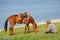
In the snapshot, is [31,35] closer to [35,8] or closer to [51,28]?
[51,28]

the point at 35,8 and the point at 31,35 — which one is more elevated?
the point at 35,8

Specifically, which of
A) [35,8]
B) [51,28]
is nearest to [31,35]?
[51,28]

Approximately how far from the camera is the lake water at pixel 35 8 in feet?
9.72

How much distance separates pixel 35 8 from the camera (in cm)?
300

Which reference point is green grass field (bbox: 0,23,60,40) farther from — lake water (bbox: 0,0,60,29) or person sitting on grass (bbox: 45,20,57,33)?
lake water (bbox: 0,0,60,29)

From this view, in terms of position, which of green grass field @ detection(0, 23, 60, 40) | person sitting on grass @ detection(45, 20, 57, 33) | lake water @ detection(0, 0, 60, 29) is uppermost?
lake water @ detection(0, 0, 60, 29)

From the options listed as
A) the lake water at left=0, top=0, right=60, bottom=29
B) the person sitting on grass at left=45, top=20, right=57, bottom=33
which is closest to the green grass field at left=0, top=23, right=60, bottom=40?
the person sitting on grass at left=45, top=20, right=57, bottom=33

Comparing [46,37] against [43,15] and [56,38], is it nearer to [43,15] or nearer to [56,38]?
[56,38]

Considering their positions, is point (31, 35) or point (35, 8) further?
point (35, 8)

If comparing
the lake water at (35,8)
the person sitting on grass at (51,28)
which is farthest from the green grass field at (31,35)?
the lake water at (35,8)

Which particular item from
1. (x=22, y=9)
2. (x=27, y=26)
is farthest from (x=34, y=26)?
(x=22, y=9)

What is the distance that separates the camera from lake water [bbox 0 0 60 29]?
2.96 m

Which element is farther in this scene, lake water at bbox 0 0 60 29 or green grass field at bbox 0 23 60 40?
lake water at bbox 0 0 60 29

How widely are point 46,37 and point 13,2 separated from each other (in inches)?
28.4
